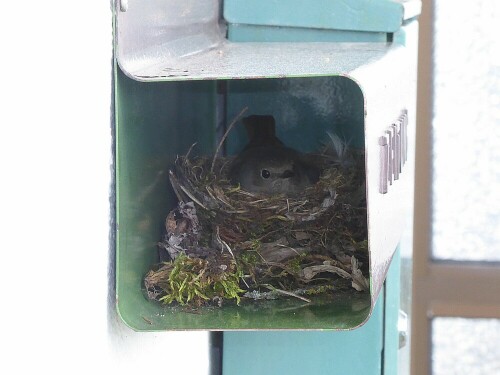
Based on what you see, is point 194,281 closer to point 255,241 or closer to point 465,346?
point 255,241

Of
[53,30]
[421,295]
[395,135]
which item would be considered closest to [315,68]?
[395,135]

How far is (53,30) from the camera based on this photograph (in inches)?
37.8

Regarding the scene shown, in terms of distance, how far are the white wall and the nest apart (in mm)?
142

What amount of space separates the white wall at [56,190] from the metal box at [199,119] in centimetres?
5

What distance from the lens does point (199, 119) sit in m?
1.71

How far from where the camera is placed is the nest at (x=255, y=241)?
4.44ft

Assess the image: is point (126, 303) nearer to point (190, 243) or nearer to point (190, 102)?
point (190, 243)

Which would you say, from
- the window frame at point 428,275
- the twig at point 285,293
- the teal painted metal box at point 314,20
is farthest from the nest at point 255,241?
the window frame at point 428,275

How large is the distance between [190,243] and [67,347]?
47 cm

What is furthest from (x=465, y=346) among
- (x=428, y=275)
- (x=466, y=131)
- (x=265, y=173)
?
(x=265, y=173)

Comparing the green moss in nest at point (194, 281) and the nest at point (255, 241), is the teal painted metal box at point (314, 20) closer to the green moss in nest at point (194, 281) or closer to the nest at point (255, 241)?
the nest at point (255, 241)

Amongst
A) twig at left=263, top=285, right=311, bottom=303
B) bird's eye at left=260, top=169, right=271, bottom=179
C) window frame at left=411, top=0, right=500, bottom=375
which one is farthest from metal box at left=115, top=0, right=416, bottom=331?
window frame at left=411, top=0, right=500, bottom=375

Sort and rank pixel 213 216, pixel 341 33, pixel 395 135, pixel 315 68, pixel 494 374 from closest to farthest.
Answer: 1. pixel 315 68
2. pixel 395 135
3. pixel 213 216
4. pixel 341 33
5. pixel 494 374

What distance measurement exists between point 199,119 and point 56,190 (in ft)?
2.47
